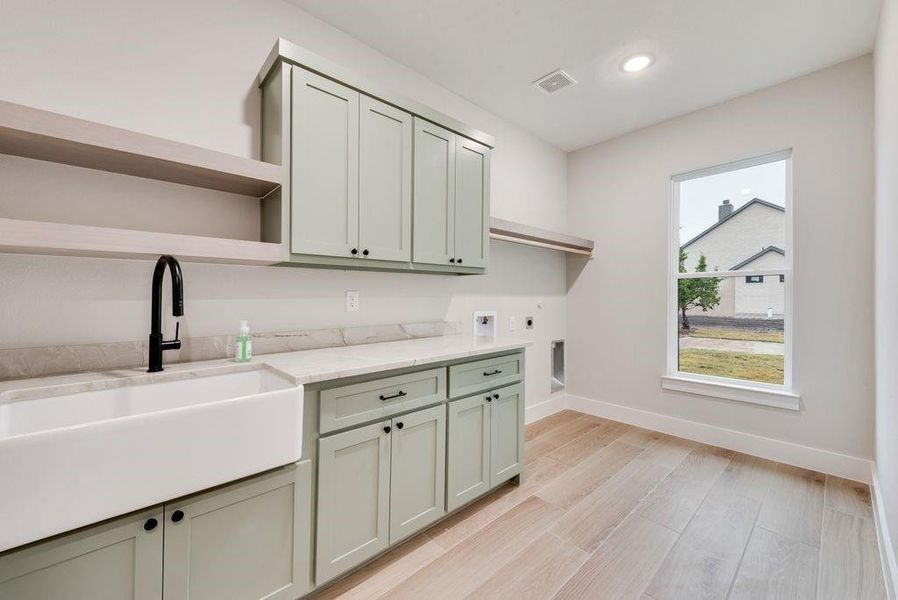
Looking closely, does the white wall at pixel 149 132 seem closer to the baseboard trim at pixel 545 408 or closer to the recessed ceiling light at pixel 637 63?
the recessed ceiling light at pixel 637 63

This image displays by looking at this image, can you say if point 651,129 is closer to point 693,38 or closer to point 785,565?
point 693,38

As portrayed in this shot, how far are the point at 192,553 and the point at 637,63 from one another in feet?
11.5

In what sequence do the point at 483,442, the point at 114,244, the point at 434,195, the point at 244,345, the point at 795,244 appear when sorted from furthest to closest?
the point at 795,244 < the point at 434,195 < the point at 483,442 < the point at 244,345 < the point at 114,244

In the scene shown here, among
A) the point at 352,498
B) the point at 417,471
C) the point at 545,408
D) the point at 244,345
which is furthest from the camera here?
the point at 545,408

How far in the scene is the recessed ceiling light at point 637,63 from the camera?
2.46m

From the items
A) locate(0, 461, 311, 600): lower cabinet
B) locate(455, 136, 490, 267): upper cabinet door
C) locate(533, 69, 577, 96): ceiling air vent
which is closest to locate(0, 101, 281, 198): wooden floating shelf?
locate(455, 136, 490, 267): upper cabinet door

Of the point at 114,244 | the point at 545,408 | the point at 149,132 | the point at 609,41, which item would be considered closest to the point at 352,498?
the point at 114,244

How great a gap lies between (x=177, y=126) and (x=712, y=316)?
3919 millimetres

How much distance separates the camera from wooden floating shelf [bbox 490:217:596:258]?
112 inches

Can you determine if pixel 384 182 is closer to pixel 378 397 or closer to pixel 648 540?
pixel 378 397

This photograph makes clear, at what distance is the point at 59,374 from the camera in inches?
55.9

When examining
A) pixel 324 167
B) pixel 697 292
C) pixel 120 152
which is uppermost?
pixel 324 167

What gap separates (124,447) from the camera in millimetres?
1021

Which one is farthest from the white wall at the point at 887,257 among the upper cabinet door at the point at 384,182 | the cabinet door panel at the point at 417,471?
the upper cabinet door at the point at 384,182
